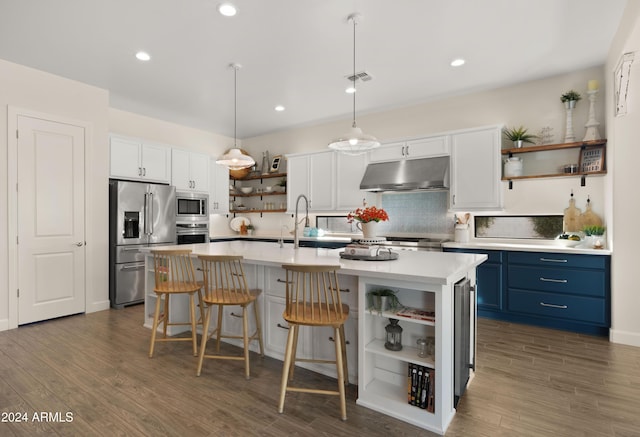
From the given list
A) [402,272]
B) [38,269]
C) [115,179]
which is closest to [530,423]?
[402,272]

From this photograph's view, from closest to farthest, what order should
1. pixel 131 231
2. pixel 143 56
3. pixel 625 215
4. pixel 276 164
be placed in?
pixel 625 215 → pixel 143 56 → pixel 131 231 → pixel 276 164

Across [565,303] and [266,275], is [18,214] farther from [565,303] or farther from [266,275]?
[565,303]

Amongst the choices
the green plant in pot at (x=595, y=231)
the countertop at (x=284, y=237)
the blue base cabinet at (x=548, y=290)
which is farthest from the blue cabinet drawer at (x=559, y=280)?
the countertop at (x=284, y=237)

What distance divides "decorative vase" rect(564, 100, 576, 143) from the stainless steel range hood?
4.33ft

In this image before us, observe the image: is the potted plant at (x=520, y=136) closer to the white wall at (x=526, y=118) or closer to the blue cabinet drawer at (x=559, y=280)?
the white wall at (x=526, y=118)

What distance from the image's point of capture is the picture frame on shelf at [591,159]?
3699 mm

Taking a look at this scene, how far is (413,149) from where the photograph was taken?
4.84 meters

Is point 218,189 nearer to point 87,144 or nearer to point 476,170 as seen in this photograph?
point 87,144

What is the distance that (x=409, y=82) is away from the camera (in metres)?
4.24

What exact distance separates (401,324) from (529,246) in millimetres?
2476

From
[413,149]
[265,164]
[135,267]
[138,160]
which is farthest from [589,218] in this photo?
[138,160]

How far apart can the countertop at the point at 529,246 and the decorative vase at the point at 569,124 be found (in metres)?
1.20

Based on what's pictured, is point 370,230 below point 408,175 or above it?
below

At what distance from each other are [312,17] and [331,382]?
2898 mm
